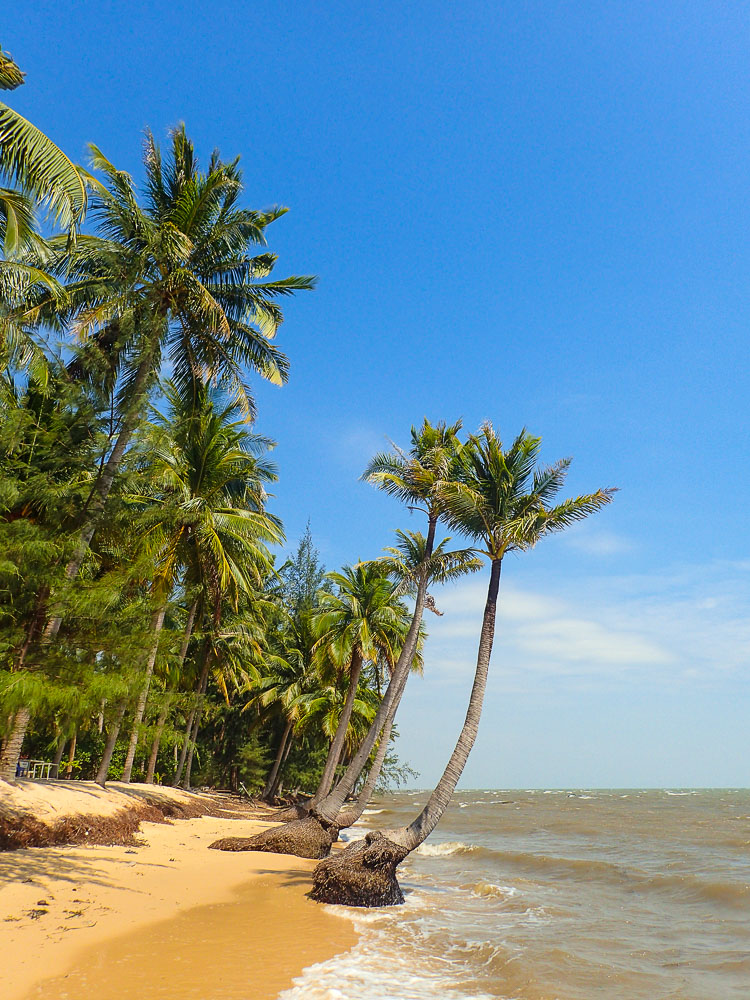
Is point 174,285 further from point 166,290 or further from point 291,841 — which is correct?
point 291,841

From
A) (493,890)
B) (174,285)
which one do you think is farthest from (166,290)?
(493,890)

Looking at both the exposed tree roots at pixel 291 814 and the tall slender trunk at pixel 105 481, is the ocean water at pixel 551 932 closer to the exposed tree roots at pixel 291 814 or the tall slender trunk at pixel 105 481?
the exposed tree roots at pixel 291 814

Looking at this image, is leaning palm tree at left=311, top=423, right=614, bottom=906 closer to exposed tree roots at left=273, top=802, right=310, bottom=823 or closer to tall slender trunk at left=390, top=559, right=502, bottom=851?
tall slender trunk at left=390, top=559, right=502, bottom=851

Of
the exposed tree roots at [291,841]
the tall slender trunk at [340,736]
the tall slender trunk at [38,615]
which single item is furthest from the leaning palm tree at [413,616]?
the tall slender trunk at [38,615]

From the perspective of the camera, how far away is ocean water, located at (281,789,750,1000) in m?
7.75

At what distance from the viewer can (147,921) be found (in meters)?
8.39

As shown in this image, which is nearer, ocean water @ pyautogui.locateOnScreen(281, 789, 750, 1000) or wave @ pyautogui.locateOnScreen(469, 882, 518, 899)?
ocean water @ pyautogui.locateOnScreen(281, 789, 750, 1000)

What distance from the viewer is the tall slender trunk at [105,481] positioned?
891 centimetres

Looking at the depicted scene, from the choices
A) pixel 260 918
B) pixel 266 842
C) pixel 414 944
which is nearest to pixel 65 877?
pixel 260 918

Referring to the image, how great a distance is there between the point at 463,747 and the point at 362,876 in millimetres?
3003

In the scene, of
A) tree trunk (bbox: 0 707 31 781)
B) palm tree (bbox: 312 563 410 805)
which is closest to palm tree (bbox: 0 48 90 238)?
tree trunk (bbox: 0 707 31 781)

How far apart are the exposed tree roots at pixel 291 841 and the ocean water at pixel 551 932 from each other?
7.15 feet

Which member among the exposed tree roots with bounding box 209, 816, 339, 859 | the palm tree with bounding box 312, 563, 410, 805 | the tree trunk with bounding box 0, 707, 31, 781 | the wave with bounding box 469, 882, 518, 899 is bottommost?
the wave with bounding box 469, 882, 518, 899

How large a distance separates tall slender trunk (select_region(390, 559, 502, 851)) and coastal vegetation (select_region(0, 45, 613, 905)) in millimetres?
37
